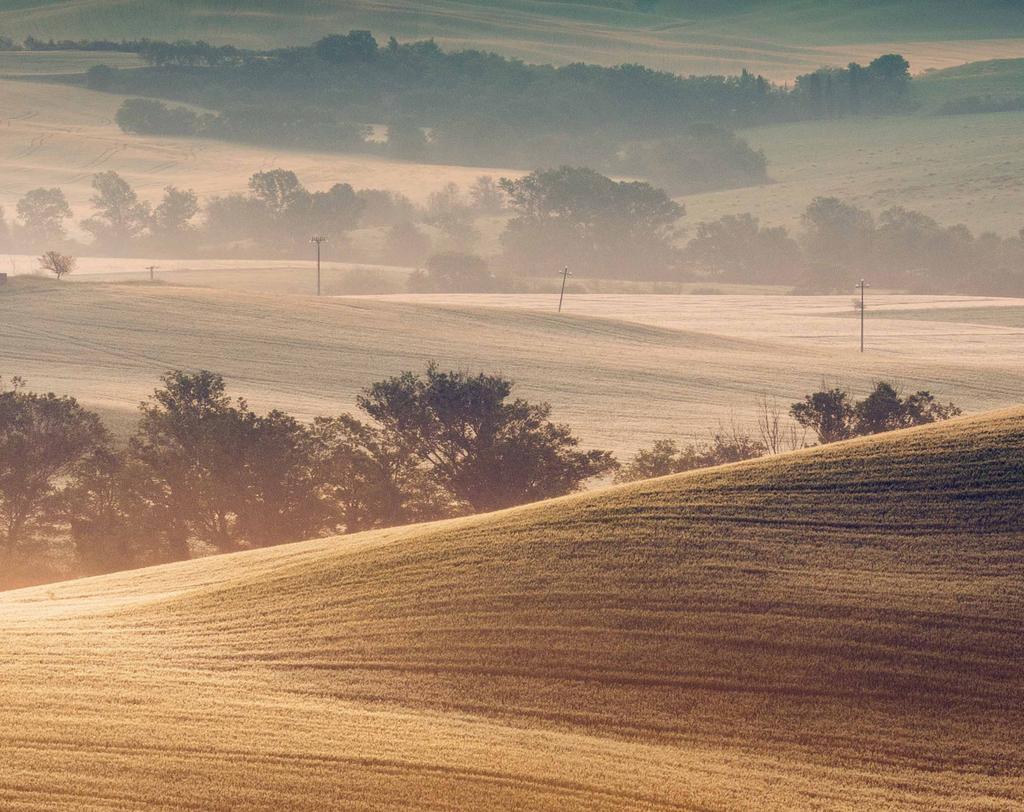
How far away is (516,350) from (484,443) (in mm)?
35797

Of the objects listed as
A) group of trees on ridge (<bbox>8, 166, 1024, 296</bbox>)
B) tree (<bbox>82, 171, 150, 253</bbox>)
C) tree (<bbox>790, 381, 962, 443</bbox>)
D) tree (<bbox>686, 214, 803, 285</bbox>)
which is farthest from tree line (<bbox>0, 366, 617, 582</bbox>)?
tree (<bbox>82, 171, 150, 253</bbox>)

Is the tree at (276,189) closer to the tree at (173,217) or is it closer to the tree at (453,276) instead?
the tree at (173,217)

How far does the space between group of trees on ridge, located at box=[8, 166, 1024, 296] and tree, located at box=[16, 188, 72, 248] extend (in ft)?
0.51

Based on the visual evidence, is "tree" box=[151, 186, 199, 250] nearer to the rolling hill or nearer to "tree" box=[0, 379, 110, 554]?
"tree" box=[0, 379, 110, 554]

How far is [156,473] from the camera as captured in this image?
36.9m

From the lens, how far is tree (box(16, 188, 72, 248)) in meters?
153

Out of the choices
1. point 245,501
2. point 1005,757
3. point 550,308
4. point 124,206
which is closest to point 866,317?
point 550,308

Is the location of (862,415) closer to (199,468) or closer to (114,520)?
(199,468)

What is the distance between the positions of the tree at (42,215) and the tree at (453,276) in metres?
54.7

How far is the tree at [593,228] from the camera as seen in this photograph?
134m

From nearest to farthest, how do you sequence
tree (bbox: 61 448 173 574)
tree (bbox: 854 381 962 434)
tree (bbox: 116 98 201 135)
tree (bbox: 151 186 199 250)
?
1. tree (bbox: 61 448 173 574)
2. tree (bbox: 854 381 962 434)
3. tree (bbox: 151 186 199 250)
4. tree (bbox: 116 98 201 135)

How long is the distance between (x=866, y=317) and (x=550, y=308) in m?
20.9

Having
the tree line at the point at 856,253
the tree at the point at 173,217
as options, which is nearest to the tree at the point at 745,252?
the tree line at the point at 856,253

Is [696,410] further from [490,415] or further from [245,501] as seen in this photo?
[245,501]
